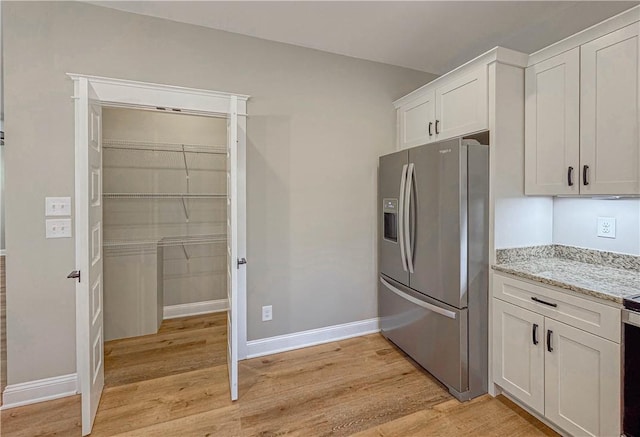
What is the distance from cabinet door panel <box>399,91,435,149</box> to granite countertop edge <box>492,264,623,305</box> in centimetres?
124

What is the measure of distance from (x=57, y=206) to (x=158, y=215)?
49.9 inches

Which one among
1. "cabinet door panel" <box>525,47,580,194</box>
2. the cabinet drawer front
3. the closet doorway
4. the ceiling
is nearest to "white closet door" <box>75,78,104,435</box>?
the closet doorway

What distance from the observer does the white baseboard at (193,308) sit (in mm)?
3441

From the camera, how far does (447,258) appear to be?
2094 millimetres

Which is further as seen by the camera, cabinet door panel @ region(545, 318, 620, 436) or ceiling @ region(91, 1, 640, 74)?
ceiling @ region(91, 1, 640, 74)

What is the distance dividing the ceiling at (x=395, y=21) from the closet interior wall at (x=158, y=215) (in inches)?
43.7

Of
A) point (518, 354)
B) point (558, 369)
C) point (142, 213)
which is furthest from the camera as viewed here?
point (142, 213)

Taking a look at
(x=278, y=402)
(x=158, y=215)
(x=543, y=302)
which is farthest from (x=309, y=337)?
(x=158, y=215)

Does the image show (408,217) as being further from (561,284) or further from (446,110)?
(561,284)

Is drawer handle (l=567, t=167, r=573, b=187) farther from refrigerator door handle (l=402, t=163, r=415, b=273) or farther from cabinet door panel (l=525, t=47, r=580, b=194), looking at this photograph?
refrigerator door handle (l=402, t=163, r=415, b=273)

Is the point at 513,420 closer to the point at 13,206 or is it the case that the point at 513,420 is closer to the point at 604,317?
the point at 604,317

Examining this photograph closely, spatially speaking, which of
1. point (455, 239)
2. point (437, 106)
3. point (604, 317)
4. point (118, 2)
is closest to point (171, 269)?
point (118, 2)

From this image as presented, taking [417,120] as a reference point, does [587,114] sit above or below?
below

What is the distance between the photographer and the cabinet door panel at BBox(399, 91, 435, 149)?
8.63 ft
